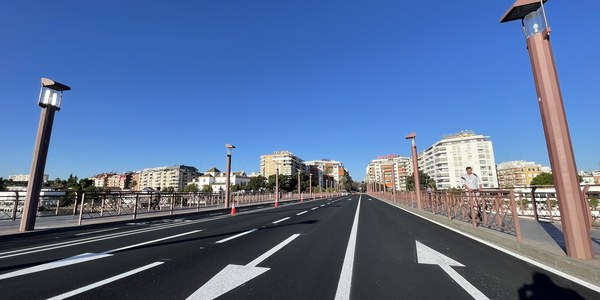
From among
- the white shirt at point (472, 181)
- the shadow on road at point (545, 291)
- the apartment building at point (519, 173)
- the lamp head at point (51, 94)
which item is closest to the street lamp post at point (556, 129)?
the shadow on road at point (545, 291)

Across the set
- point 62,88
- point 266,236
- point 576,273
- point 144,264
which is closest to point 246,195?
point 62,88

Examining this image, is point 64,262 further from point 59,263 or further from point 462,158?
point 462,158

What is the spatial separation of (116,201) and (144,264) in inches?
585

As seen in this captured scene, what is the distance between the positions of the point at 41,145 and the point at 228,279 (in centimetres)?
1202

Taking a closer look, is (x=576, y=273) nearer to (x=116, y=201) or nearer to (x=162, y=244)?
(x=162, y=244)

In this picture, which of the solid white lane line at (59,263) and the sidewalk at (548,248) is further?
the solid white lane line at (59,263)

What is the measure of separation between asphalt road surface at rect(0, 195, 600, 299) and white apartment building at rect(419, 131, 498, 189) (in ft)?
422

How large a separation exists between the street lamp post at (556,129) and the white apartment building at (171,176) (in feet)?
582

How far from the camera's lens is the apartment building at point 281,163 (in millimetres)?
152375

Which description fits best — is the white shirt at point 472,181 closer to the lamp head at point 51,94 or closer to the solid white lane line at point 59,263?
the solid white lane line at point 59,263

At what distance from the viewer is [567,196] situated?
527cm

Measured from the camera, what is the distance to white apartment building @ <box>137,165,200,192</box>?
173 m

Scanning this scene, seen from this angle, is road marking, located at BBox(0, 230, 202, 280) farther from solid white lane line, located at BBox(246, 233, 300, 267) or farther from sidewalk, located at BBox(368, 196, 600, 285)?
sidewalk, located at BBox(368, 196, 600, 285)

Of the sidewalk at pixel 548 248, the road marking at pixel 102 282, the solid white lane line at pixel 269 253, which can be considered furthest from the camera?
the solid white lane line at pixel 269 253
